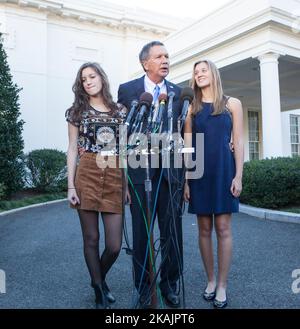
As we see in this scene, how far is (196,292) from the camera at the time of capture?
3098 millimetres

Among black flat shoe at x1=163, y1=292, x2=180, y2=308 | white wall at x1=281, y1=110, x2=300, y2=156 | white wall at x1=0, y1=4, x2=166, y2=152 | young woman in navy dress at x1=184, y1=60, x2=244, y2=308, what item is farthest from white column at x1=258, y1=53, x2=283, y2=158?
white wall at x1=281, y1=110, x2=300, y2=156

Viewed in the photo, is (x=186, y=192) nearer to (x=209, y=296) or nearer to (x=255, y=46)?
(x=209, y=296)

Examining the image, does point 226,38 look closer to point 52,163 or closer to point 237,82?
point 237,82

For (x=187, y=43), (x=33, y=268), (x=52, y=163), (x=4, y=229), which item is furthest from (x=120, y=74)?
(x=33, y=268)

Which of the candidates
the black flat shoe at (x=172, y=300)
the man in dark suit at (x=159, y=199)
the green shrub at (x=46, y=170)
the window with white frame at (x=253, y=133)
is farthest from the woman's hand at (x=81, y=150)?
the window with white frame at (x=253, y=133)

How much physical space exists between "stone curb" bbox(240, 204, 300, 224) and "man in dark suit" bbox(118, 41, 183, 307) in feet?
12.4

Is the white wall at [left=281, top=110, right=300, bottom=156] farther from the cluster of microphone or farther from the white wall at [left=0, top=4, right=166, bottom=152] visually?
the cluster of microphone

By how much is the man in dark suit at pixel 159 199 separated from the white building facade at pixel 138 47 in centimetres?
674

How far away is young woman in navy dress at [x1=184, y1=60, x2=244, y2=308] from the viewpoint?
2766mm

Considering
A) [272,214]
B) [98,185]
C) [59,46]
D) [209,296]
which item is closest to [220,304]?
[209,296]

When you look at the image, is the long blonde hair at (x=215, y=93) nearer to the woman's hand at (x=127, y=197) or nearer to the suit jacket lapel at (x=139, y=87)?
the suit jacket lapel at (x=139, y=87)

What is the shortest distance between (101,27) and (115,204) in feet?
44.8

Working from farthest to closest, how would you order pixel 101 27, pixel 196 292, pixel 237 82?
pixel 101 27 → pixel 237 82 → pixel 196 292

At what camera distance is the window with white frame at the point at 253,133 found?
56.8ft
